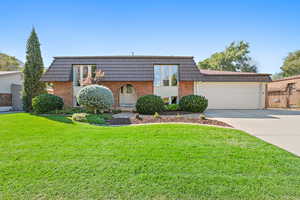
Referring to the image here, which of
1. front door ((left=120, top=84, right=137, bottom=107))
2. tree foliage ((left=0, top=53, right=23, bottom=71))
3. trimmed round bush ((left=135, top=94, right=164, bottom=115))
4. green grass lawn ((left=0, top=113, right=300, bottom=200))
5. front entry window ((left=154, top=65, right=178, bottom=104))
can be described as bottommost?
green grass lawn ((left=0, top=113, right=300, bottom=200))

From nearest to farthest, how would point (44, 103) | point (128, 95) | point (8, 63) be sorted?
1. point (44, 103)
2. point (128, 95)
3. point (8, 63)

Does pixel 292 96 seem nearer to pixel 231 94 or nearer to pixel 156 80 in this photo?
pixel 231 94

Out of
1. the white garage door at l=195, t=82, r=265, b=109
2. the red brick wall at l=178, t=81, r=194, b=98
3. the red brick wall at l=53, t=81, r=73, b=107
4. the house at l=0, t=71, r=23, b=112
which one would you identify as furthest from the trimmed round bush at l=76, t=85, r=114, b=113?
the house at l=0, t=71, r=23, b=112

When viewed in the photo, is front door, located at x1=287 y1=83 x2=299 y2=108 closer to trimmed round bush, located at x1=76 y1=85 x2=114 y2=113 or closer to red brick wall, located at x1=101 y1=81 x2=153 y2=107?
red brick wall, located at x1=101 y1=81 x2=153 y2=107

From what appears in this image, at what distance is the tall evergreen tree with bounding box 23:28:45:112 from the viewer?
12.3 meters

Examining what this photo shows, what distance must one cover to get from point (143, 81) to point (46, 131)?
8.27m

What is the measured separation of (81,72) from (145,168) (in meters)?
12.1

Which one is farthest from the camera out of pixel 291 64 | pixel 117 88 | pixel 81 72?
pixel 291 64

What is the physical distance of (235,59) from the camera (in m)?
27.8

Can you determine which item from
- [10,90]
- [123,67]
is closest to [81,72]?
[123,67]

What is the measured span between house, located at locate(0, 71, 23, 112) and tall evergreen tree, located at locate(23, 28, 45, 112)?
4.60 meters

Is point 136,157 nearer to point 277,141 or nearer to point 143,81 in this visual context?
point 277,141

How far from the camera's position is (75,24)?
11969 millimetres

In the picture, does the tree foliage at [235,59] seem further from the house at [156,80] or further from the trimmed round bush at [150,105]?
the trimmed round bush at [150,105]
